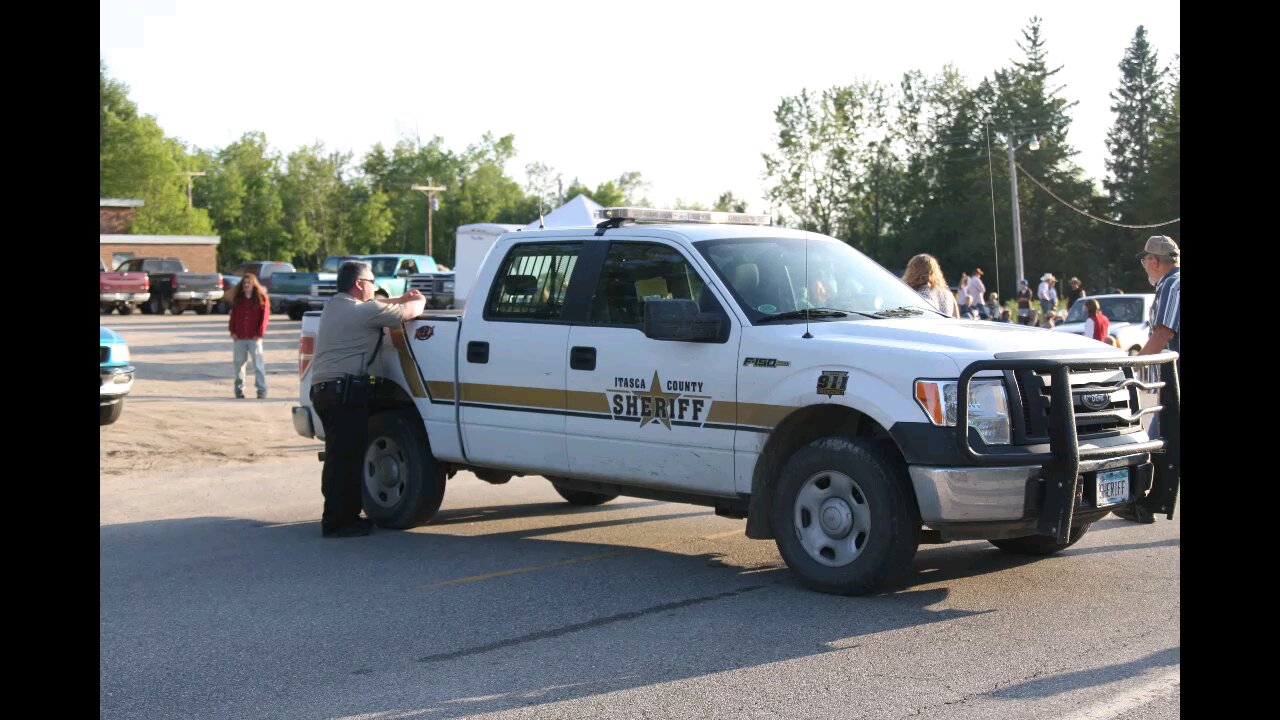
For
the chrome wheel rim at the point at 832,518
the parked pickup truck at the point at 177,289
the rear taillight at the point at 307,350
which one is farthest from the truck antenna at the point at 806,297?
the parked pickup truck at the point at 177,289

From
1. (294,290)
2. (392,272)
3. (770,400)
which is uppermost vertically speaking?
(392,272)

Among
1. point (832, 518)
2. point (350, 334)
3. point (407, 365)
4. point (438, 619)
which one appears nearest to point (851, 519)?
point (832, 518)

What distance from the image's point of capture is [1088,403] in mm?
6562

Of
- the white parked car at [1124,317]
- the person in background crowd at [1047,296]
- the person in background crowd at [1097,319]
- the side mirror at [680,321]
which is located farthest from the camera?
the white parked car at [1124,317]

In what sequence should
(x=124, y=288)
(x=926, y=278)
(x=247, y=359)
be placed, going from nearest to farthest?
(x=926, y=278) → (x=247, y=359) → (x=124, y=288)

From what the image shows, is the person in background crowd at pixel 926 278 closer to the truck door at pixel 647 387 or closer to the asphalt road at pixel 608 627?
the asphalt road at pixel 608 627

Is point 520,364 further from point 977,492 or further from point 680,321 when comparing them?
point 977,492

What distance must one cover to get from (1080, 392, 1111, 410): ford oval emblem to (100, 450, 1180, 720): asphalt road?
39.1 inches

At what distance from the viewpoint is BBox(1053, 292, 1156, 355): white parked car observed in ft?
78.8

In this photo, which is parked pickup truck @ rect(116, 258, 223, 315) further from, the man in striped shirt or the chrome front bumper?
the chrome front bumper

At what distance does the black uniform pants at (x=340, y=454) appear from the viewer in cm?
885

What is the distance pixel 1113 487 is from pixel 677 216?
3.25 m

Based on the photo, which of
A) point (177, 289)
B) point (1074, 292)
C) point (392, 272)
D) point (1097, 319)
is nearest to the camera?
point (1097, 319)

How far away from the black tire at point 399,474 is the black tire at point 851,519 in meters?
2.92
